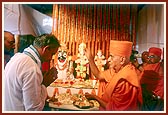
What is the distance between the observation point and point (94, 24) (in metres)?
3.52

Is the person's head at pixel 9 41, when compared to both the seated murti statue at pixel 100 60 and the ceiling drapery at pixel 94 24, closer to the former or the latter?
the ceiling drapery at pixel 94 24

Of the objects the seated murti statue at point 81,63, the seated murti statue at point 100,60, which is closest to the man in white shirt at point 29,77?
the seated murti statue at point 81,63

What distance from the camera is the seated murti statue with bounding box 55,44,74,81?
3516mm

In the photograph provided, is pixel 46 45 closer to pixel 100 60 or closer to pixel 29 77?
pixel 29 77

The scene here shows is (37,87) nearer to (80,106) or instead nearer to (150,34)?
(80,106)

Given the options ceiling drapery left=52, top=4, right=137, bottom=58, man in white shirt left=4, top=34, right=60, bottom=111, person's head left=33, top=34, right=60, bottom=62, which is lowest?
man in white shirt left=4, top=34, right=60, bottom=111

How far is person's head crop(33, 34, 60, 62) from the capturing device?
351 centimetres

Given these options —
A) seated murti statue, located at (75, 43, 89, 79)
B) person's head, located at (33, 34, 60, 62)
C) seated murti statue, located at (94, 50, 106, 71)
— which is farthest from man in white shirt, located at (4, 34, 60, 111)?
seated murti statue, located at (94, 50, 106, 71)

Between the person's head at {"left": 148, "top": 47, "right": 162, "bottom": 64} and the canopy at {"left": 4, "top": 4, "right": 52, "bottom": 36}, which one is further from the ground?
the canopy at {"left": 4, "top": 4, "right": 52, "bottom": 36}

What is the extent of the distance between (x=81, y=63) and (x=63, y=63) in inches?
4.5

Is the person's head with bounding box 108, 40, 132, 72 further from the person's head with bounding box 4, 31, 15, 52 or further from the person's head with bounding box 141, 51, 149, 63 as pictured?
the person's head with bounding box 4, 31, 15, 52

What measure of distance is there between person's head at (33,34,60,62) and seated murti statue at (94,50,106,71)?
0.85ft

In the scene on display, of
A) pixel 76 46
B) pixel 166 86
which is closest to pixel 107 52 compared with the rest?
pixel 76 46

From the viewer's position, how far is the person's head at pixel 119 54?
11.5 ft
